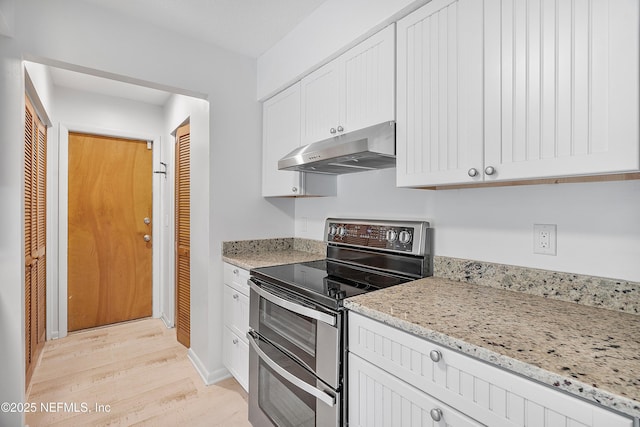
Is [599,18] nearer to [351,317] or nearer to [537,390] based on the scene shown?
[537,390]

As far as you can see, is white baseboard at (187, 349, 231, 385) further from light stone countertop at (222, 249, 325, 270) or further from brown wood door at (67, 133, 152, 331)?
brown wood door at (67, 133, 152, 331)

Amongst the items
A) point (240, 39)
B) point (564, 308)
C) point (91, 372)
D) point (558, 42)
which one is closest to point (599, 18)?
point (558, 42)

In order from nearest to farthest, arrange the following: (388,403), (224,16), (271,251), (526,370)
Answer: (526,370) < (388,403) < (224,16) < (271,251)

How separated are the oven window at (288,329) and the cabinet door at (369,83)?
99cm

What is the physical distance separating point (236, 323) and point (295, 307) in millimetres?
866

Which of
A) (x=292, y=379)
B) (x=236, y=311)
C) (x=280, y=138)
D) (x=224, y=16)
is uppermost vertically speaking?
(x=224, y=16)

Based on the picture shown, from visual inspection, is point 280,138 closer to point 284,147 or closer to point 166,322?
point 284,147

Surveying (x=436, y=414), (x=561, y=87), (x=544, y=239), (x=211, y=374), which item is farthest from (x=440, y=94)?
(x=211, y=374)

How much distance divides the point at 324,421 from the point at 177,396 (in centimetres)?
129

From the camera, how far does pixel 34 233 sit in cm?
235

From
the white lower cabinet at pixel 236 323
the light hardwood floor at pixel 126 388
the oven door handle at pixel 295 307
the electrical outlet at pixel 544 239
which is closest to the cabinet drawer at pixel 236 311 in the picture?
the white lower cabinet at pixel 236 323

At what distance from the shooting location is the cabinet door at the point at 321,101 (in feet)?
5.82

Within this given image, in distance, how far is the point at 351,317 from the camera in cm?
119

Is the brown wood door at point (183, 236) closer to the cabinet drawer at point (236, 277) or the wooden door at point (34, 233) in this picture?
the cabinet drawer at point (236, 277)
